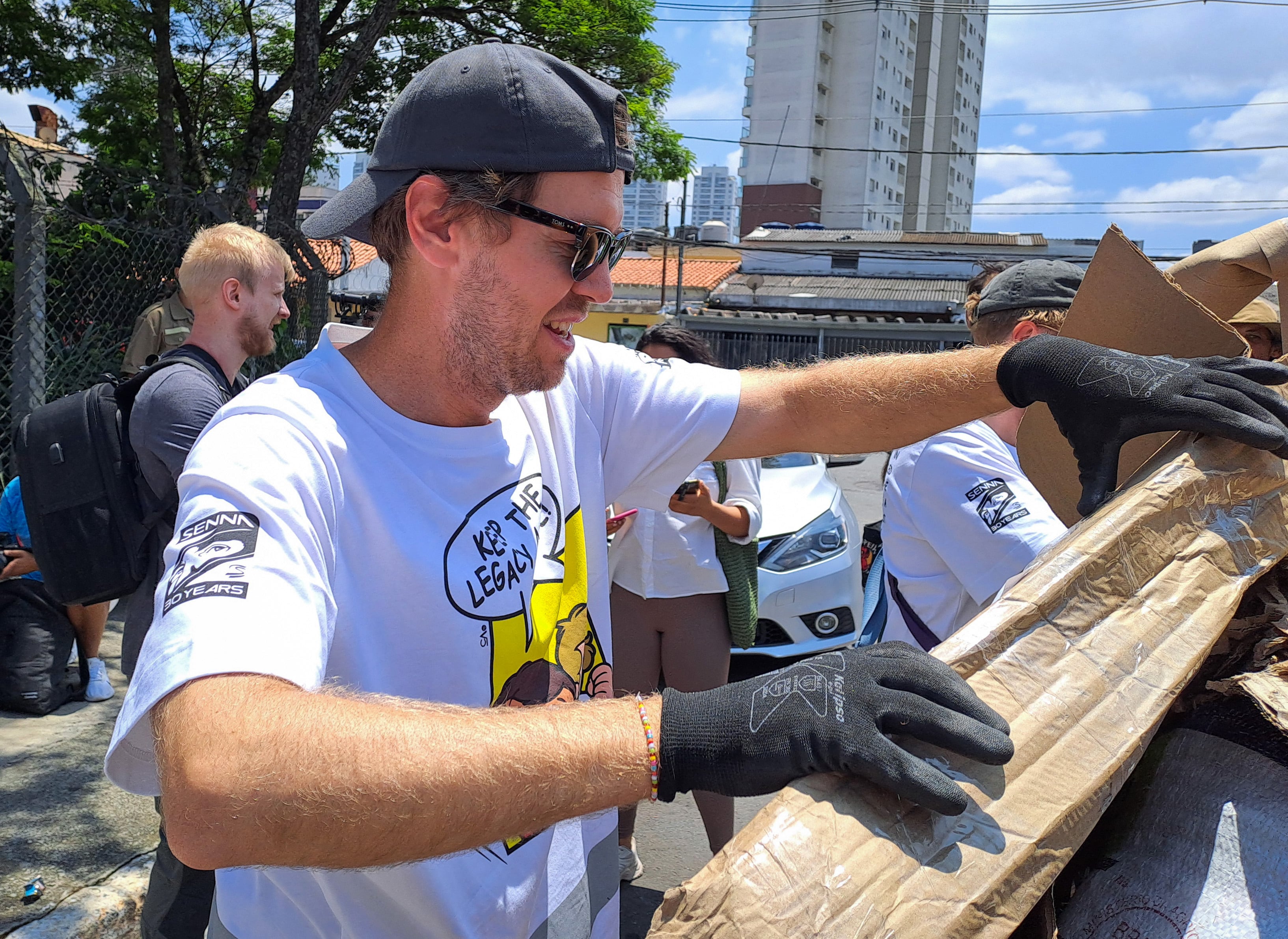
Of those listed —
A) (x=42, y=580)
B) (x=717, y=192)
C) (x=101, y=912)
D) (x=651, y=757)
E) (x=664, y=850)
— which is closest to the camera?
(x=651, y=757)

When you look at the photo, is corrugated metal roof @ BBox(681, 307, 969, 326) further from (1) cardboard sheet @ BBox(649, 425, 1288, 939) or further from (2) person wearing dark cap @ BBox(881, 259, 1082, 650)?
(1) cardboard sheet @ BBox(649, 425, 1288, 939)

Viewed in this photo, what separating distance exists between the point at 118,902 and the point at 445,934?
2.32 metres

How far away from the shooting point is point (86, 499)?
2.78 m

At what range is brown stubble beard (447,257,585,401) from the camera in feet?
5.03

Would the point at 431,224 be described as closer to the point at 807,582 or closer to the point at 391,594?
the point at 391,594

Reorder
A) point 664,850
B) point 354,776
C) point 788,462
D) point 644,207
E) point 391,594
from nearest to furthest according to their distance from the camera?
point 354,776 → point 391,594 → point 664,850 → point 788,462 → point 644,207

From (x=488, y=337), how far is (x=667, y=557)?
2317 millimetres

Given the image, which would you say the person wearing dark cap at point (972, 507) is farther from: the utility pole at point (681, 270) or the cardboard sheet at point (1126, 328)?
the utility pole at point (681, 270)


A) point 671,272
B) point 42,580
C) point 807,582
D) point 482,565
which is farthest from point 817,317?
point 482,565

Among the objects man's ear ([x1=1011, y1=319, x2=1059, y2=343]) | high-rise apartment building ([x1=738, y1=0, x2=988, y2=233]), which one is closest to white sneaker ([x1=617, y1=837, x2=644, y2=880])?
man's ear ([x1=1011, y1=319, x2=1059, y2=343])

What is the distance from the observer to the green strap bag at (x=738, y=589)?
384cm

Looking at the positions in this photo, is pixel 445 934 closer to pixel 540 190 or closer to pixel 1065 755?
pixel 1065 755

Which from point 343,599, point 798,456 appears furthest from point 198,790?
point 798,456

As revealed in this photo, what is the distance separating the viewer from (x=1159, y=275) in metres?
1.59
